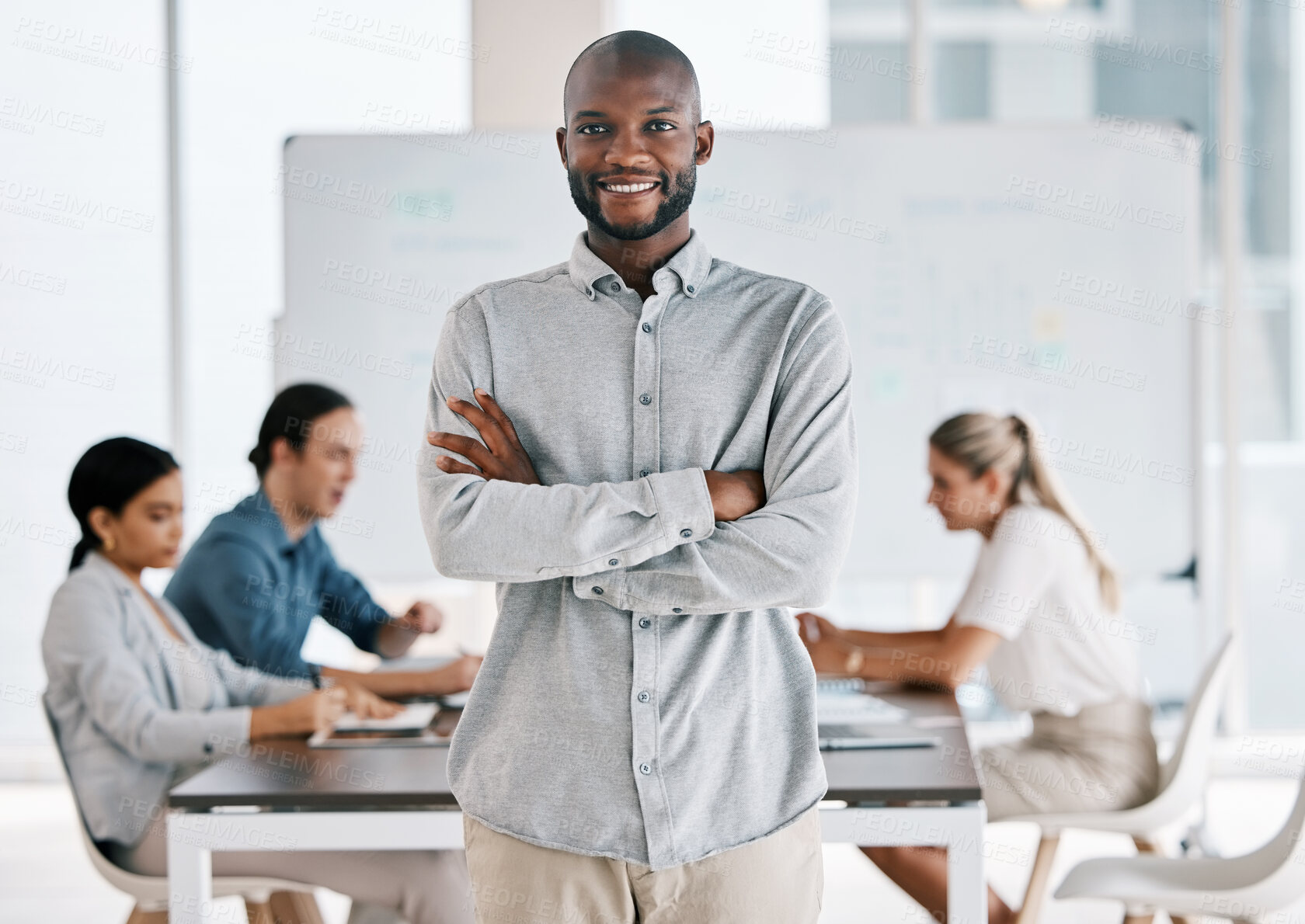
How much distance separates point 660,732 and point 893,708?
1.20 m

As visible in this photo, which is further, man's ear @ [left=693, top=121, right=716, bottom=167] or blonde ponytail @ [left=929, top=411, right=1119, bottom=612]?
blonde ponytail @ [left=929, top=411, right=1119, bottom=612]

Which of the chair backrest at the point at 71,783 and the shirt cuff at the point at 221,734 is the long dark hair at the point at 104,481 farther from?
the shirt cuff at the point at 221,734

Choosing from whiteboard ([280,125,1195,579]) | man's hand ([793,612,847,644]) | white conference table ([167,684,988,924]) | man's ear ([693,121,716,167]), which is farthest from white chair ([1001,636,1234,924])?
man's ear ([693,121,716,167])

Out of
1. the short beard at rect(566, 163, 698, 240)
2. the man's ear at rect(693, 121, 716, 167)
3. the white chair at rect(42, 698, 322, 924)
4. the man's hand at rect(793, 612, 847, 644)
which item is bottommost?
the white chair at rect(42, 698, 322, 924)

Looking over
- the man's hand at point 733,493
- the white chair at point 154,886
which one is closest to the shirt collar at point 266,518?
the white chair at point 154,886

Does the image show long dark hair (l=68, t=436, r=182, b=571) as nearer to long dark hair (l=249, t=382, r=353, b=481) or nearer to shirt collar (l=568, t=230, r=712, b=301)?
long dark hair (l=249, t=382, r=353, b=481)

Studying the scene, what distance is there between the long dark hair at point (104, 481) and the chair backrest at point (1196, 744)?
228 centimetres

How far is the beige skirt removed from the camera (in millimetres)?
2504

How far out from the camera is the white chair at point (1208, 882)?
196cm

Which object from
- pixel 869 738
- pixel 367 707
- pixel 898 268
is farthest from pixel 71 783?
pixel 898 268

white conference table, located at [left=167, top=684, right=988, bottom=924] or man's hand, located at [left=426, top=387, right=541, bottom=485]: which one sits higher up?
man's hand, located at [left=426, top=387, right=541, bottom=485]

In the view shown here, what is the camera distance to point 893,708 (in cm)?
227

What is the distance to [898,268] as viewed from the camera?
3.74 meters

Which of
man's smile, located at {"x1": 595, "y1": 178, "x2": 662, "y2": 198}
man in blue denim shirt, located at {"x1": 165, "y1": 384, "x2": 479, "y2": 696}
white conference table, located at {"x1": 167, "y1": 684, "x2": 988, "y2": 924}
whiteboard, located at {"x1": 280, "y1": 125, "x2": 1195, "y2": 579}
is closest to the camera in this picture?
man's smile, located at {"x1": 595, "y1": 178, "x2": 662, "y2": 198}
